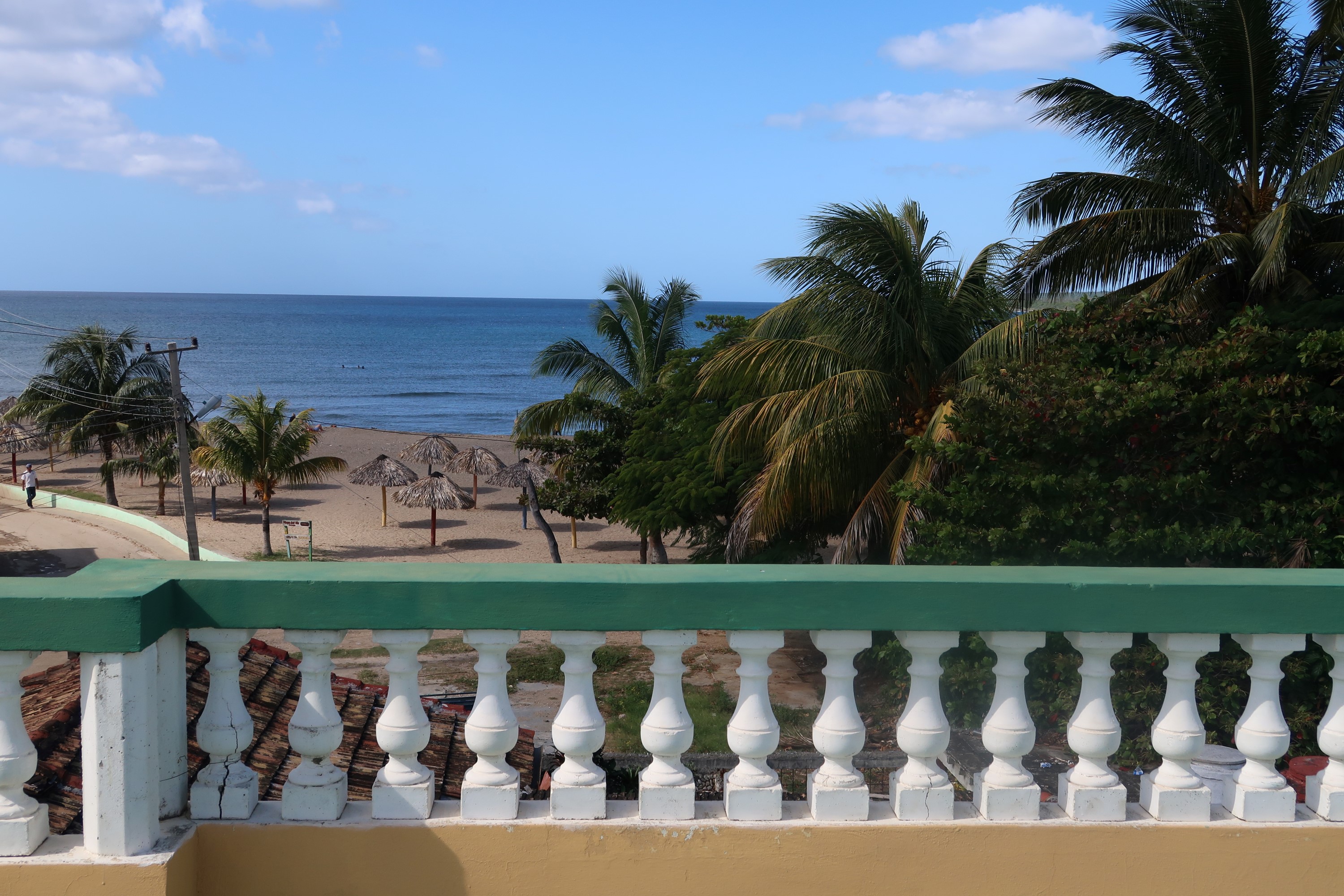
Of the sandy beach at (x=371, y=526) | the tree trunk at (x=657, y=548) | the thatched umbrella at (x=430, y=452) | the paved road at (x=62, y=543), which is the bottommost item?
the sandy beach at (x=371, y=526)

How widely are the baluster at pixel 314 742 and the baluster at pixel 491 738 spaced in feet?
0.93

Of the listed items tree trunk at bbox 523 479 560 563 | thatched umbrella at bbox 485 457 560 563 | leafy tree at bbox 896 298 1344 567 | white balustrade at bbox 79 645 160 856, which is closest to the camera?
white balustrade at bbox 79 645 160 856

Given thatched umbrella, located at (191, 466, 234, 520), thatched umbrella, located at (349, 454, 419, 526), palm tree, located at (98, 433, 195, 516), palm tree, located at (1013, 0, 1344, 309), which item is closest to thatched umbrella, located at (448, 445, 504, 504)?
thatched umbrella, located at (349, 454, 419, 526)

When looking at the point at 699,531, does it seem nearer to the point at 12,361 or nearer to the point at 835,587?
the point at 835,587

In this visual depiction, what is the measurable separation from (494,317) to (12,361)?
92224mm

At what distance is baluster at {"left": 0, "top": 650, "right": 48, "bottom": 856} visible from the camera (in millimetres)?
2092

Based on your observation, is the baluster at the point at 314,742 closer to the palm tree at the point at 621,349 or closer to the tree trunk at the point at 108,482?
the palm tree at the point at 621,349

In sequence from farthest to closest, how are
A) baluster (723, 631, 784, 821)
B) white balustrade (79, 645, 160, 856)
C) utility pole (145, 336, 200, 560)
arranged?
utility pole (145, 336, 200, 560) → baluster (723, 631, 784, 821) → white balustrade (79, 645, 160, 856)

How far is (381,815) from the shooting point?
7.48 ft

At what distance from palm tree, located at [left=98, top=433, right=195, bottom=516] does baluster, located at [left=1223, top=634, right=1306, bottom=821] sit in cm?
3132

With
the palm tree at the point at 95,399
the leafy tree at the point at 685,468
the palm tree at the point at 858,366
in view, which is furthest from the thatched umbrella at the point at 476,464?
the palm tree at the point at 858,366

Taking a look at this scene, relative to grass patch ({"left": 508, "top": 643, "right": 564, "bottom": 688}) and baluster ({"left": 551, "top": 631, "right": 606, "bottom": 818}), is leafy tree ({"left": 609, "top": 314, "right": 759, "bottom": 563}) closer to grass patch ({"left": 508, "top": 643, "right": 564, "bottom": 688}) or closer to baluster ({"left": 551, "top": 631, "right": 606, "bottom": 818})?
grass patch ({"left": 508, "top": 643, "right": 564, "bottom": 688})

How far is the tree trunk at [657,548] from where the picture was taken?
67.6 feet

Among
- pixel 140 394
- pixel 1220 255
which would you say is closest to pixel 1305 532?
pixel 1220 255
